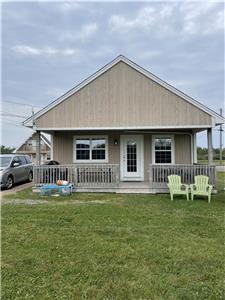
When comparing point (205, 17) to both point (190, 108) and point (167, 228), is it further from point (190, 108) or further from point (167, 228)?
point (167, 228)

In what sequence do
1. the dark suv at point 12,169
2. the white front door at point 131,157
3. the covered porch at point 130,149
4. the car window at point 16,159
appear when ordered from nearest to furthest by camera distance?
the dark suv at point 12,169
the covered porch at point 130,149
the white front door at point 131,157
the car window at point 16,159

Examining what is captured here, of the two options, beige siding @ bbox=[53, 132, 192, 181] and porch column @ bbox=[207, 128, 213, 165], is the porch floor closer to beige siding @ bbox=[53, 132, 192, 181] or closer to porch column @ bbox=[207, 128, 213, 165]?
beige siding @ bbox=[53, 132, 192, 181]

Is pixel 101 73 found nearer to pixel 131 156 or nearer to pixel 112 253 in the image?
pixel 131 156

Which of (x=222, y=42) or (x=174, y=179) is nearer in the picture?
(x=174, y=179)

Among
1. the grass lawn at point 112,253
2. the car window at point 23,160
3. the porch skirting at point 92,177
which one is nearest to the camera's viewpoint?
the grass lawn at point 112,253

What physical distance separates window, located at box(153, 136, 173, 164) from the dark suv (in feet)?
22.7

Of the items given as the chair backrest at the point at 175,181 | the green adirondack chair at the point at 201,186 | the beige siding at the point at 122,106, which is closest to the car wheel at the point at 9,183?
the beige siding at the point at 122,106

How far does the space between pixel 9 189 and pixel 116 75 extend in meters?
7.16

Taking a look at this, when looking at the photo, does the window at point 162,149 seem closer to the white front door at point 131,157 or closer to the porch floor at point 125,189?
the white front door at point 131,157

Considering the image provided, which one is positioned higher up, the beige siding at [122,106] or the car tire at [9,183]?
the beige siding at [122,106]

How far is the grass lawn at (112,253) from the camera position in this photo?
3.55 meters

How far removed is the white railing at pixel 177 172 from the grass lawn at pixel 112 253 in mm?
3310

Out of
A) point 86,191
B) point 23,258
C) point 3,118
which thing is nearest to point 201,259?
point 23,258

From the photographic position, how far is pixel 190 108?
40.0 feet
